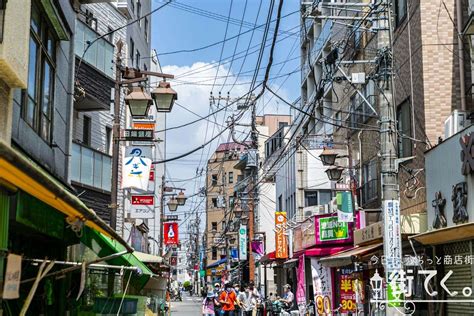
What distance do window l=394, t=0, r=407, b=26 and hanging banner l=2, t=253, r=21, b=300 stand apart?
1612 centimetres

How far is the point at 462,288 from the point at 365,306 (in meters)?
6.79

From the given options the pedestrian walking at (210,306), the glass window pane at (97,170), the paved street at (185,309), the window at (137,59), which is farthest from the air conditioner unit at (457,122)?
the paved street at (185,309)

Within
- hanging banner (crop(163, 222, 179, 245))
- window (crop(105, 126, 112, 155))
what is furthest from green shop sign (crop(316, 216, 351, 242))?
hanging banner (crop(163, 222, 179, 245))

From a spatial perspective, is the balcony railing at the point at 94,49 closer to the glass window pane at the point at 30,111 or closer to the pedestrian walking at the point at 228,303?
the glass window pane at the point at 30,111

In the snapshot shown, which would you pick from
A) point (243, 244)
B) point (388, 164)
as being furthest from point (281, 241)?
point (388, 164)

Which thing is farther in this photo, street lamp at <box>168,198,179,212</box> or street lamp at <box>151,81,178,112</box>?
street lamp at <box>168,198,179,212</box>

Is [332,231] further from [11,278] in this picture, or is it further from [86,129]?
[11,278]

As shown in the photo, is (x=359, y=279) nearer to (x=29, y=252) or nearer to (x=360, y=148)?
(x=360, y=148)

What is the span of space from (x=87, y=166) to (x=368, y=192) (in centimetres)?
1067

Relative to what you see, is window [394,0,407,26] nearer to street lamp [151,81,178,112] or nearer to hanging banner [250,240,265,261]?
street lamp [151,81,178,112]

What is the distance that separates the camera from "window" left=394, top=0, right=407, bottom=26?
2037 centimetres

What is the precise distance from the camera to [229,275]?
65.7 metres

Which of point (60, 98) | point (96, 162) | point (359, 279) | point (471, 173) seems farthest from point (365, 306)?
point (60, 98)

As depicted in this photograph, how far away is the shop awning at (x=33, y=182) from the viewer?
5.49m
